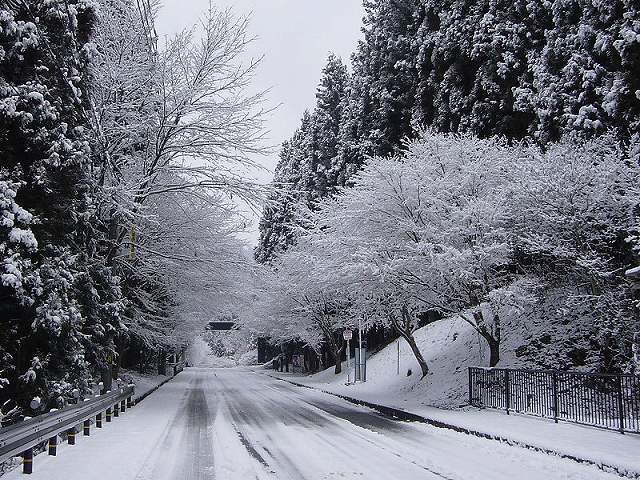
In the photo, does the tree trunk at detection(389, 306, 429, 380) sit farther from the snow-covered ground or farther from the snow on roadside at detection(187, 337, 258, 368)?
the snow on roadside at detection(187, 337, 258, 368)

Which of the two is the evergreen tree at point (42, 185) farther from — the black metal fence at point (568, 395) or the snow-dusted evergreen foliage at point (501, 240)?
the black metal fence at point (568, 395)

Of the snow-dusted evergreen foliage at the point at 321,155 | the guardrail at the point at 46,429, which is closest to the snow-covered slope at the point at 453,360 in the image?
the guardrail at the point at 46,429

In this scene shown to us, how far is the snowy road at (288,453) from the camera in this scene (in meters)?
8.80

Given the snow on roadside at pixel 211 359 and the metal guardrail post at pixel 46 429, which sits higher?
the metal guardrail post at pixel 46 429

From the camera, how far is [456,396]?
19.6 meters

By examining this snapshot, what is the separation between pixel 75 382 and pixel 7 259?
4551 mm

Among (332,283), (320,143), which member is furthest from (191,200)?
(320,143)

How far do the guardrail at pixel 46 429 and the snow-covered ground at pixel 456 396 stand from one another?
813cm

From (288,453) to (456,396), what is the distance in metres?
10.2

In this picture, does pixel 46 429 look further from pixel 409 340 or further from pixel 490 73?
pixel 490 73

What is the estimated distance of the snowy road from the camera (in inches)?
346

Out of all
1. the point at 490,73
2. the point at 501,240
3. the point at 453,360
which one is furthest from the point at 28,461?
the point at 490,73

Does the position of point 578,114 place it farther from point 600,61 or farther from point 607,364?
point 607,364

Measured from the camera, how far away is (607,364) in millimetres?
17094
